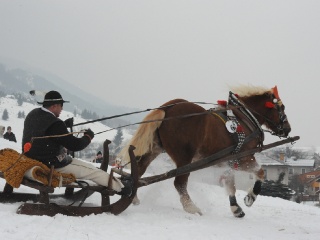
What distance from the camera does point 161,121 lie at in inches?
268

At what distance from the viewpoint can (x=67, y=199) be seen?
5879 millimetres

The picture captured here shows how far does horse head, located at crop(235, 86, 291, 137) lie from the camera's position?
7.84m

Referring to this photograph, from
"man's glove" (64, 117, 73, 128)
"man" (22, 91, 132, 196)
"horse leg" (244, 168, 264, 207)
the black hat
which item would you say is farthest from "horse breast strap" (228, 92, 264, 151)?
the black hat

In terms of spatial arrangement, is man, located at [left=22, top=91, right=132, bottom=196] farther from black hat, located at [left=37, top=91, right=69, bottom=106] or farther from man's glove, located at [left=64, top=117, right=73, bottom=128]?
man's glove, located at [left=64, top=117, right=73, bottom=128]

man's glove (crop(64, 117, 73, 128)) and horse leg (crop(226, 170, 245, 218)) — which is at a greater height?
man's glove (crop(64, 117, 73, 128))

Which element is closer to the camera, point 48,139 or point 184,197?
point 48,139

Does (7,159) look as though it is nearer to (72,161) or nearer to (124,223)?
(72,161)

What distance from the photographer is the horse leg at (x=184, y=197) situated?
6.51m

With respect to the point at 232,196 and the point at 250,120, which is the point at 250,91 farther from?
the point at 232,196

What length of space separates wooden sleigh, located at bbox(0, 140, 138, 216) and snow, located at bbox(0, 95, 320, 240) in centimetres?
12

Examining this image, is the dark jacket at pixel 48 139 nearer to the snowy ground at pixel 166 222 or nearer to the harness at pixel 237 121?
the snowy ground at pixel 166 222

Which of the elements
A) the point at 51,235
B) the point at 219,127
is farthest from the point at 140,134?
the point at 51,235

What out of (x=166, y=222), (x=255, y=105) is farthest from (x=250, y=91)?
(x=166, y=222)

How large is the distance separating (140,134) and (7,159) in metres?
2.63
